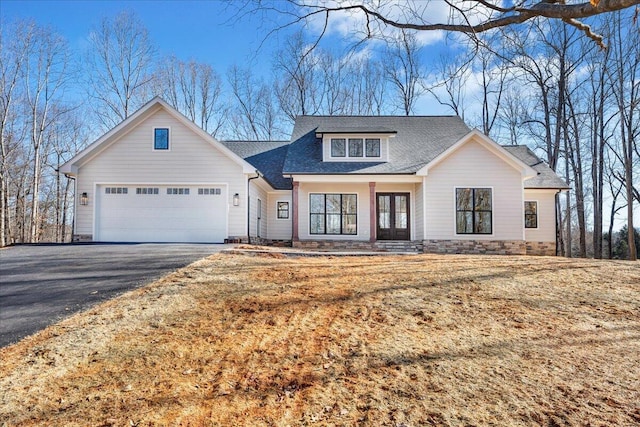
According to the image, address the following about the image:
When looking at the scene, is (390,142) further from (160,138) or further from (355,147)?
(160,138)

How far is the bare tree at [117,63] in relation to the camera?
22.6 m

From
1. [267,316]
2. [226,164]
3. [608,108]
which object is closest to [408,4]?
[267,316]

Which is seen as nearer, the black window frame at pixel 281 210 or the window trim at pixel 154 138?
the window trim at pixel 154 138

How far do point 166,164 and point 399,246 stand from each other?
343 inches

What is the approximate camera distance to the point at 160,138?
A: 41.6 ft

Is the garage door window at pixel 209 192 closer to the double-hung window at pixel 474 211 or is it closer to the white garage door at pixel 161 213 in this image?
the white garage door at pixel 161 213

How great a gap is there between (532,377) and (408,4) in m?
4.89

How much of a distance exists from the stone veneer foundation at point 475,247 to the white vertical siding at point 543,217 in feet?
6.83

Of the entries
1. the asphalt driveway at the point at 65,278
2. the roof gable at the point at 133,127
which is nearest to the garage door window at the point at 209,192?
the roof gable at the point at 133,127

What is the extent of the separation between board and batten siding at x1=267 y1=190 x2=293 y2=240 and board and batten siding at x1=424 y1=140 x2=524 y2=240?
5.75m

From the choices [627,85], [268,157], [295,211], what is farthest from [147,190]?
[627,85]

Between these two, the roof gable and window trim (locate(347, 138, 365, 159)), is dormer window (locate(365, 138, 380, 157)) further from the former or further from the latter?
the roof gable

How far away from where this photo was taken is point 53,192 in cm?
2356

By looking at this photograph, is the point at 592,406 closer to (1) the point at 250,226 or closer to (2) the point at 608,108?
(1) the point at 250,226
